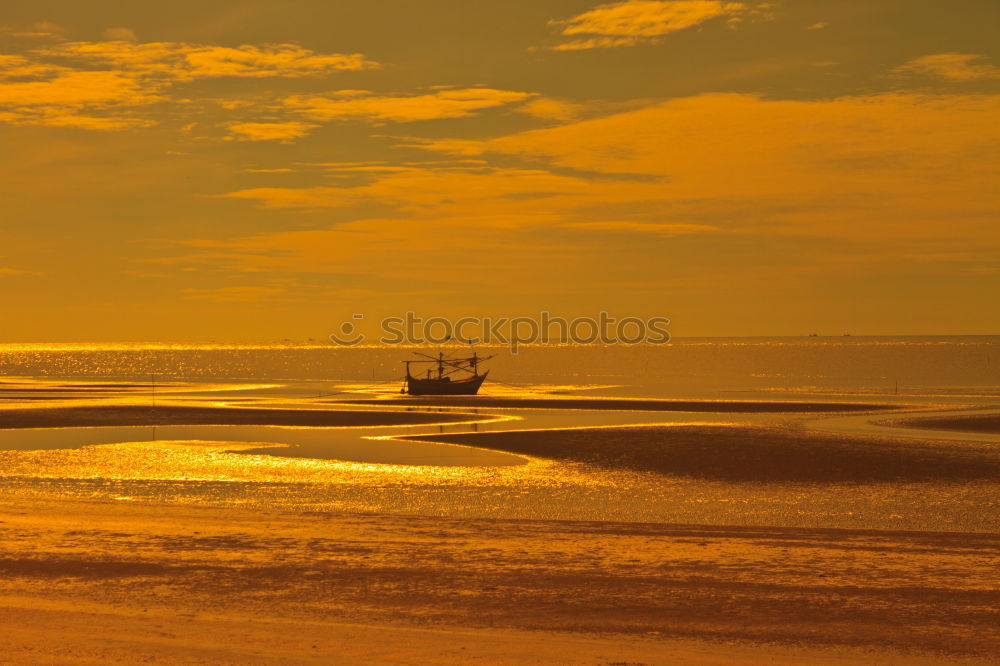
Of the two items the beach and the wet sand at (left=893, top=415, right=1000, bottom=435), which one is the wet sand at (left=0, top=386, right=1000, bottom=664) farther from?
the wet sand at (left=893, top=415, right=1000, bottom=435)

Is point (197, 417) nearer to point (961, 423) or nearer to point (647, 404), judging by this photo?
point (647, 404)

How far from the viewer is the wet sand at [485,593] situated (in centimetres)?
1216

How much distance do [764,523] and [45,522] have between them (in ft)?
50.9

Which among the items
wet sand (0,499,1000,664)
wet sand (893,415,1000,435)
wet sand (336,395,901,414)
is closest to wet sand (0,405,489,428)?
wet sand (336,395,901,414)

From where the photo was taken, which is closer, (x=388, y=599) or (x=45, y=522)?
(x=388, y=599)

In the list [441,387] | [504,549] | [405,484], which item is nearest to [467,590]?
[504,549]

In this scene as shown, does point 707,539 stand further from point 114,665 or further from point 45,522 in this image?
point 45,522

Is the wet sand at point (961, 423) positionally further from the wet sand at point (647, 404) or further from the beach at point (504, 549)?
the wet sand at point (647, 404)

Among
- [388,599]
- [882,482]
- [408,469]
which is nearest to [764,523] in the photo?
[882,482]

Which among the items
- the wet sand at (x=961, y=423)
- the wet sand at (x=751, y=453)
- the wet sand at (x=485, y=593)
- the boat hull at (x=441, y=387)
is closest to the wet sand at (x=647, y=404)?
the boat hull at (x=441, y=387)

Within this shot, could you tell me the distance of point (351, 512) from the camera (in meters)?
24.5

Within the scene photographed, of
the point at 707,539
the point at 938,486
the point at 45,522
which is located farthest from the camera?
the point at 938,486

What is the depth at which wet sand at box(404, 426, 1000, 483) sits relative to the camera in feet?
108

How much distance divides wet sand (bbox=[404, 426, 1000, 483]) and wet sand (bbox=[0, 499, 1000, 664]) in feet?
39.7
